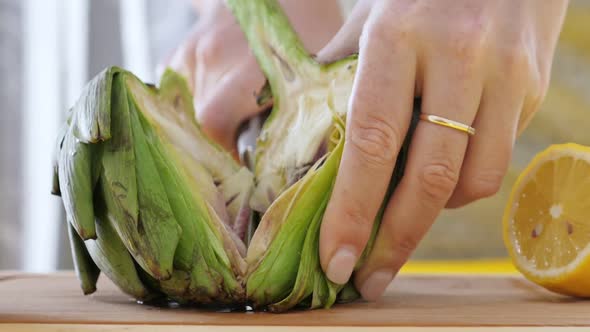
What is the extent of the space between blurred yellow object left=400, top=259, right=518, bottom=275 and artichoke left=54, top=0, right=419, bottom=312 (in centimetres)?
62

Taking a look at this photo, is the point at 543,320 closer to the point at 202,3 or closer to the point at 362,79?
the point at 362,79

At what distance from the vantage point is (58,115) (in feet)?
7.07

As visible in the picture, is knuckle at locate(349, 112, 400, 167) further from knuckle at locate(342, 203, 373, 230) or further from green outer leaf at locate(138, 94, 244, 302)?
green outer leaf at locate(138, 94, 244, 302)

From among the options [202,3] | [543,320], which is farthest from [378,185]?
[202,3]

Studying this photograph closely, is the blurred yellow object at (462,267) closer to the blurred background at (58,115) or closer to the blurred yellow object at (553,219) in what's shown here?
the blurred background at (58,115)

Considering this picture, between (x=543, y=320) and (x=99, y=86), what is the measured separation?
0.55m

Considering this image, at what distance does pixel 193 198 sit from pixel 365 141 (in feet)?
0.68

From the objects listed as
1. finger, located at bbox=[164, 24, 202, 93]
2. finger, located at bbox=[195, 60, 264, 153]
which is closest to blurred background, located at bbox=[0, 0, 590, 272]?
finger, located at bbox=[164, 24, 202, 93]

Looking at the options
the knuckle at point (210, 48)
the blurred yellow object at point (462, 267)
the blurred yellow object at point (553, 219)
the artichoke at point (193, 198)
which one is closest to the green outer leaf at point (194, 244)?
the artichoke at point (193, 198)

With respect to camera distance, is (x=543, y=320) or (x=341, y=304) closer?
(x=543, y=320)

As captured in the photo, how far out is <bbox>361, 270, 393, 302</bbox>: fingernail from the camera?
3.43ft

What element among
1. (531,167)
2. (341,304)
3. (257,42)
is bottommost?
(341,304)

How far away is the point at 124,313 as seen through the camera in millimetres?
931

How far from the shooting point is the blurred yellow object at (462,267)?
5.38ft
